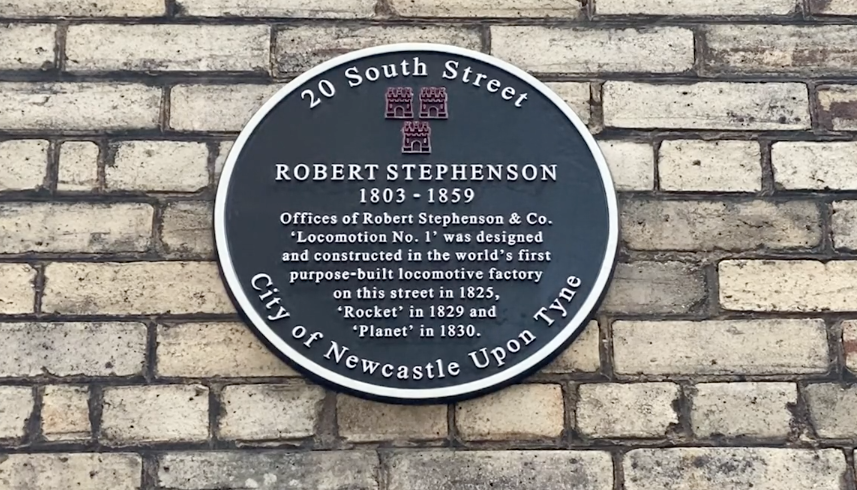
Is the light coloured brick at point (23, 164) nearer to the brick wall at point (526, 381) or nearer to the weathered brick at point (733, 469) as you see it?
the brick wall at point (526, 381)

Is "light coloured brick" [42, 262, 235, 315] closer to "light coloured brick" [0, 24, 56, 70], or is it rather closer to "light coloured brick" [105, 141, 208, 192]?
"light coloured brick" [105, 141, 208, 192]

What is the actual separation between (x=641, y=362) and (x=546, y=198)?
530 mm

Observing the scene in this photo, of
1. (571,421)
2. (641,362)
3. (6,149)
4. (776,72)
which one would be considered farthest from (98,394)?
(776,72)

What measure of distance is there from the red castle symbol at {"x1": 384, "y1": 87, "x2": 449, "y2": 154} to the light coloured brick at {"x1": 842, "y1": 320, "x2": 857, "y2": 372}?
129cm

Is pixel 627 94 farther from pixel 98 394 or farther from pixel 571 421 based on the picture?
pixel 98 394

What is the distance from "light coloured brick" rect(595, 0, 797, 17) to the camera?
3.11m

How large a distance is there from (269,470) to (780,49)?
197cm

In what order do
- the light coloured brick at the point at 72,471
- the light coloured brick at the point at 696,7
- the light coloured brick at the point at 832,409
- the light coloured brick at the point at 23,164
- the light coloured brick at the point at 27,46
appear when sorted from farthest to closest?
the light coloured brick at the point at 696,7 < the light coloured brick at the point at 27,46 < the light coloured brick at the point at 23,164 < the light coloured brick at the point at 832,409 < the light coloured brick at the point at 72,471

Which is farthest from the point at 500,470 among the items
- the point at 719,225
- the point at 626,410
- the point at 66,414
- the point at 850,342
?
the point at 66,414

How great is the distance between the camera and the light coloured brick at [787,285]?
2.86 m

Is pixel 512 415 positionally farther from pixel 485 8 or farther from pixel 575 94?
pixel 485 8

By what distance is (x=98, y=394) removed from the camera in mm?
2723

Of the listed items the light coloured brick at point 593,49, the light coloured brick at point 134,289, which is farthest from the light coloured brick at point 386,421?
the light coloured brick at point 593,49

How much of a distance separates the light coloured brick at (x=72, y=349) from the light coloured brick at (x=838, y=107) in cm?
210
